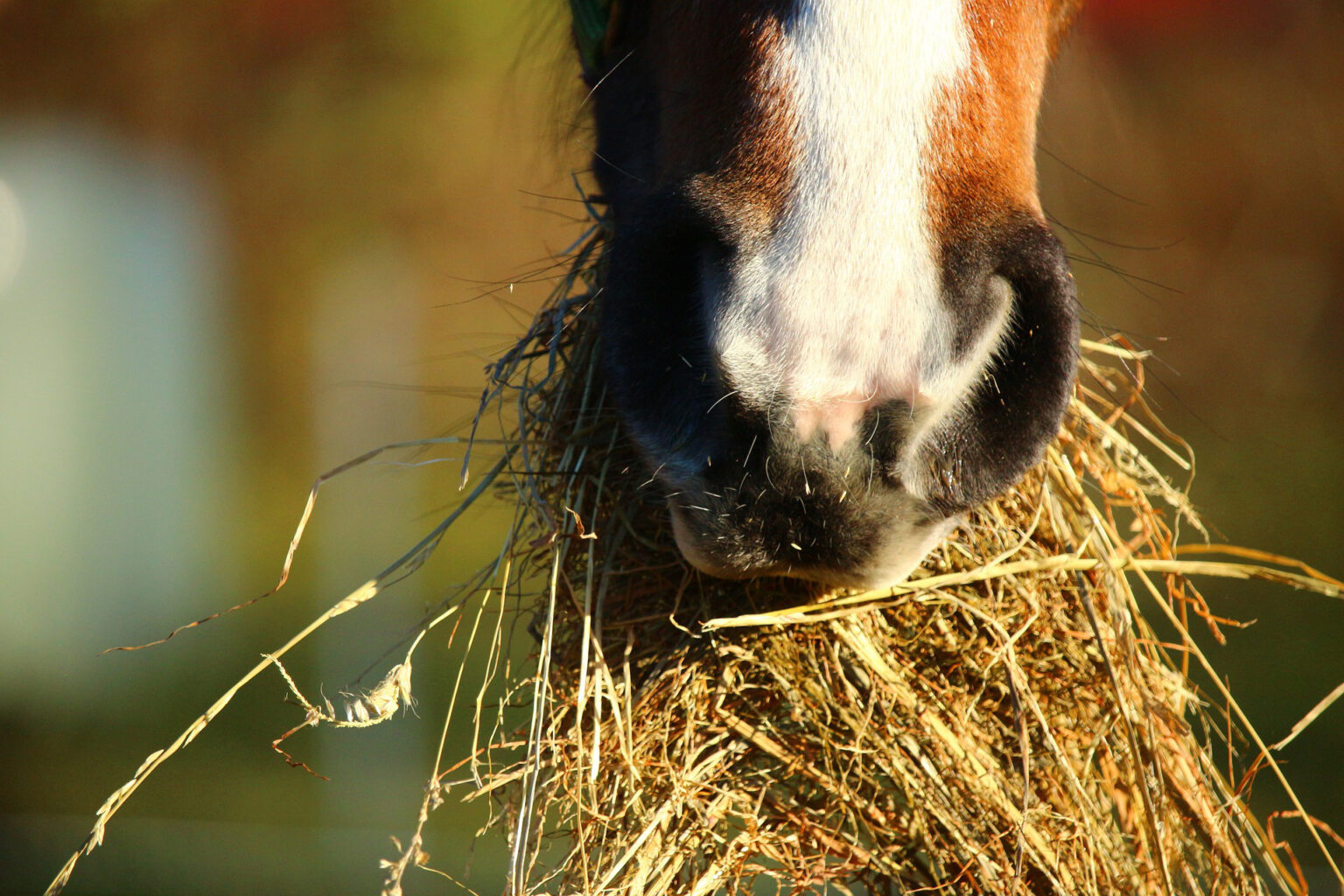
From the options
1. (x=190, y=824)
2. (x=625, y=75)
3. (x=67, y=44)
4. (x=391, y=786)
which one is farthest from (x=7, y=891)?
(x=67, y=44)

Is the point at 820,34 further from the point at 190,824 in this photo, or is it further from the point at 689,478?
the point at 190,824

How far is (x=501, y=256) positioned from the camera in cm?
467

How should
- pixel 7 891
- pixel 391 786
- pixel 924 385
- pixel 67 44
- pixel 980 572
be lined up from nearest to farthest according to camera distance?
pixel 924 385, pixel 980 572, pixel 7 891, pixel 391 786, pixel 67 44

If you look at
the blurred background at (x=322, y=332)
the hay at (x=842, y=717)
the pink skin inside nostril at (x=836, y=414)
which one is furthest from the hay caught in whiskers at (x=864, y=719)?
the blurred background at (x=322, y=332)

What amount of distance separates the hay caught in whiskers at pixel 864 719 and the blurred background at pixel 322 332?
2253mm

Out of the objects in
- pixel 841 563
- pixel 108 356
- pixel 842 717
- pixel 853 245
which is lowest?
pixel 108 356

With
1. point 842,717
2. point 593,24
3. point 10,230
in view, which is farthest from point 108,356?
point 842,717

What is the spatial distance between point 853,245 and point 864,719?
1.17 feet

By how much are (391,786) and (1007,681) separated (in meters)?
2.81

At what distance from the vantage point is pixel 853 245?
0.55 meters

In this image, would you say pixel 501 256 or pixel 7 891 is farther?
pixel 501 256

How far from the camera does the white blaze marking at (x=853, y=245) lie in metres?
0.54

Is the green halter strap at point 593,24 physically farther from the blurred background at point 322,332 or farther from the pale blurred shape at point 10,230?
the pale blurred shape at point 10,230

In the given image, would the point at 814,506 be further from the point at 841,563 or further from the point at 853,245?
the point at 853,245
